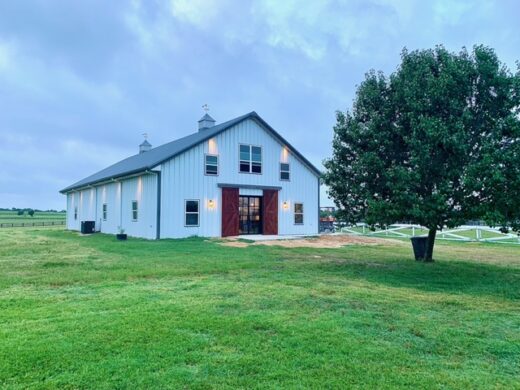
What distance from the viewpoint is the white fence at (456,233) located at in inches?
742

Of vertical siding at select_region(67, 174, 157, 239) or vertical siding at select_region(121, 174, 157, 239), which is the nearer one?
vertical siding at select_region(121, 174, 157, 239)

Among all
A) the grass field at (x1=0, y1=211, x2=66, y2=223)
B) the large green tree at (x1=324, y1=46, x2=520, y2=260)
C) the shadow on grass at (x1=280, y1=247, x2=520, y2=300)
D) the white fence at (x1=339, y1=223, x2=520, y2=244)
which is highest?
the large green tree at (x1=324, y1=46, x2=520, y2=260)

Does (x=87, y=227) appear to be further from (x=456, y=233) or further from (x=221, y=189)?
(x=456, y=233)

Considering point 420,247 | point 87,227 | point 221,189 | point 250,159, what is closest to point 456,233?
point 250,159

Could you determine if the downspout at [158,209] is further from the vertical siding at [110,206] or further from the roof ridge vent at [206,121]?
the roof ridge vent at [206,121]

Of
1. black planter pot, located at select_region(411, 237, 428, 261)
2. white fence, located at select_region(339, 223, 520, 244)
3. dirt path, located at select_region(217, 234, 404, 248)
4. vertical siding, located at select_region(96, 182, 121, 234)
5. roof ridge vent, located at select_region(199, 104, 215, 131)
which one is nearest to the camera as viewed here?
black planter pot, located at select_region(411, 237, 428, 261)

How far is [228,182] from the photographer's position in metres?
21.1

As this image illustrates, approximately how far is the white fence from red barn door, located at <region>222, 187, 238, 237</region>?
6.51 metres

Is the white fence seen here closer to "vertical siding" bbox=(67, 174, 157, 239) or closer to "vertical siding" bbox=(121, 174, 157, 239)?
"vertical siding" bbox=(121, 174, 157, 239)

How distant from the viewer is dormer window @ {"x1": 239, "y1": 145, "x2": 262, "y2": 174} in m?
21.7

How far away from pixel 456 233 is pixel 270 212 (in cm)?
1275

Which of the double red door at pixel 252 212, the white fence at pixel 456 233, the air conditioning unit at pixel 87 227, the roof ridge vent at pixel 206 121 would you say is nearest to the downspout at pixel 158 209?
the double red door at pixel 252 212

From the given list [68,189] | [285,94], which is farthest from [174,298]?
[68,189]

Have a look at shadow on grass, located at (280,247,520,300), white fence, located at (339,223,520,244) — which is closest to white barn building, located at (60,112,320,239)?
white fence, located at (339,223,520,244)
